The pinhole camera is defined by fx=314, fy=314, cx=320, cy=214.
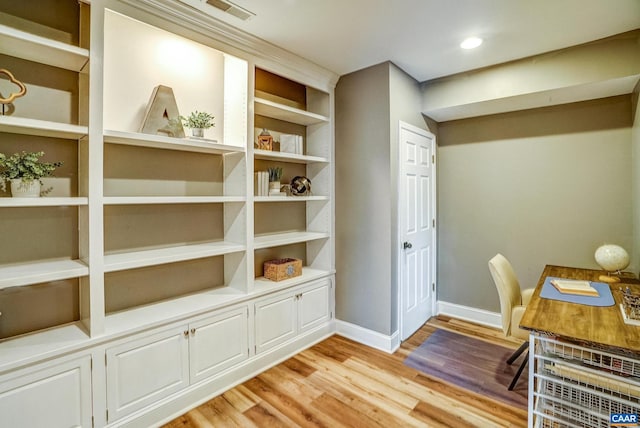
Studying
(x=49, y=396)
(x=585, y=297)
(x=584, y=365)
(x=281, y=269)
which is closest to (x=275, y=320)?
(x=281, y=269)

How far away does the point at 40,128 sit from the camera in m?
1.55

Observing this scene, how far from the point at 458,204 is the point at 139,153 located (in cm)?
318

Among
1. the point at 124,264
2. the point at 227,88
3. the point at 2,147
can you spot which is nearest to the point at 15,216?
the point at 2,147

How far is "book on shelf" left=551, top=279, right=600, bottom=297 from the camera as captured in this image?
6.60 feet

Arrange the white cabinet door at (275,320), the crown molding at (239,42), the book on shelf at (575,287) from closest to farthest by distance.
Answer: the crown molding at (239,42) → the book on shelf at (575,287) → the white cabinet door at (275,320)

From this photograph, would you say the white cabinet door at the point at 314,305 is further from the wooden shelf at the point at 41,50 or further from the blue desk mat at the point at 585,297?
the wooden shelf at the point at 41,50

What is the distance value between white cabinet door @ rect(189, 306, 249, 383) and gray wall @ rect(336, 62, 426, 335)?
1154mm

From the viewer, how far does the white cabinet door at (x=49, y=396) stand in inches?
58.2

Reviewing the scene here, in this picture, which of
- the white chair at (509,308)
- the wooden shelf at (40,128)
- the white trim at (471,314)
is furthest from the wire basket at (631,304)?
the wooden shelf at (40,128)

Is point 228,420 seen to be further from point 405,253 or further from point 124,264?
point 405,253

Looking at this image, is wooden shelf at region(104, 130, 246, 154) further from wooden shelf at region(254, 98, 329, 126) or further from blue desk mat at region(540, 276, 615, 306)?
blue desk mat at region(540, 276, 615, 306)

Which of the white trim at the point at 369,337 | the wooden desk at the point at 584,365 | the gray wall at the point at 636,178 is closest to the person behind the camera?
the wooden desk at the point at 584,365

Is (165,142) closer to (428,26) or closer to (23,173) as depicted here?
(23,173)

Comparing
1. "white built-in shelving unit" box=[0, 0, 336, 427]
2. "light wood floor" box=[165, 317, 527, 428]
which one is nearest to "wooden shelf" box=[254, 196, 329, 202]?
"white built-in shelving unit" box=[0, 0, 336, 427]
